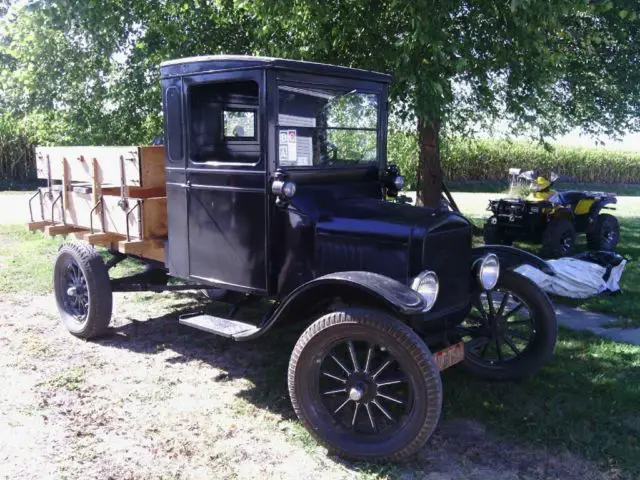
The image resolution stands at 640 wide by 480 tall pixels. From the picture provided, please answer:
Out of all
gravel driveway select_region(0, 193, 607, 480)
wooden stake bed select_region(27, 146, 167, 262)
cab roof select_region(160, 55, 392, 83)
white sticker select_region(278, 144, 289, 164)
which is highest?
cab roof select_region(160, 55, 392, 83)

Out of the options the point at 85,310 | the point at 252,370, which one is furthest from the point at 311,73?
A: the point at 85,310

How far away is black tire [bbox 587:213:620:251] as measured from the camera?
988cm

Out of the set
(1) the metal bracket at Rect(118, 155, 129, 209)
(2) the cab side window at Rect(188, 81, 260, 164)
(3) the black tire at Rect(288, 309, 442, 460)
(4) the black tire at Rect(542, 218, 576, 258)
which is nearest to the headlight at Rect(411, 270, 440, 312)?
(3) the black tire at Rect(288, 309, 442, 460)

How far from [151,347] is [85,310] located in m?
0.72

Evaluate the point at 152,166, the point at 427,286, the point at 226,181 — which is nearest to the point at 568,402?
the point at 427,286

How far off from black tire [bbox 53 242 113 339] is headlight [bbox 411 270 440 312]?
2730mm

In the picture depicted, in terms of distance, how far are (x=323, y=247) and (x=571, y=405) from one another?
1.85 m

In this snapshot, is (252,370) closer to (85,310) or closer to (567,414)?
(85,310)

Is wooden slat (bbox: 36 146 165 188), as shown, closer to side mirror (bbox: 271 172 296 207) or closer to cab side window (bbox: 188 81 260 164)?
cab side window (bbox: 188 81 260 164)

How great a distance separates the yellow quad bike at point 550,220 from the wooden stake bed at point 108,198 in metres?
5.75

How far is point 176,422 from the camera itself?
3668 mm

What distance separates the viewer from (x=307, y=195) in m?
3.95

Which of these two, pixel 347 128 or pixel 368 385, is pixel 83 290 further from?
pixel 368 385

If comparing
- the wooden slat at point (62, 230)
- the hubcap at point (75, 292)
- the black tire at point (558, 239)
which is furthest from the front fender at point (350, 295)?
the black tire at point (558, 239)
